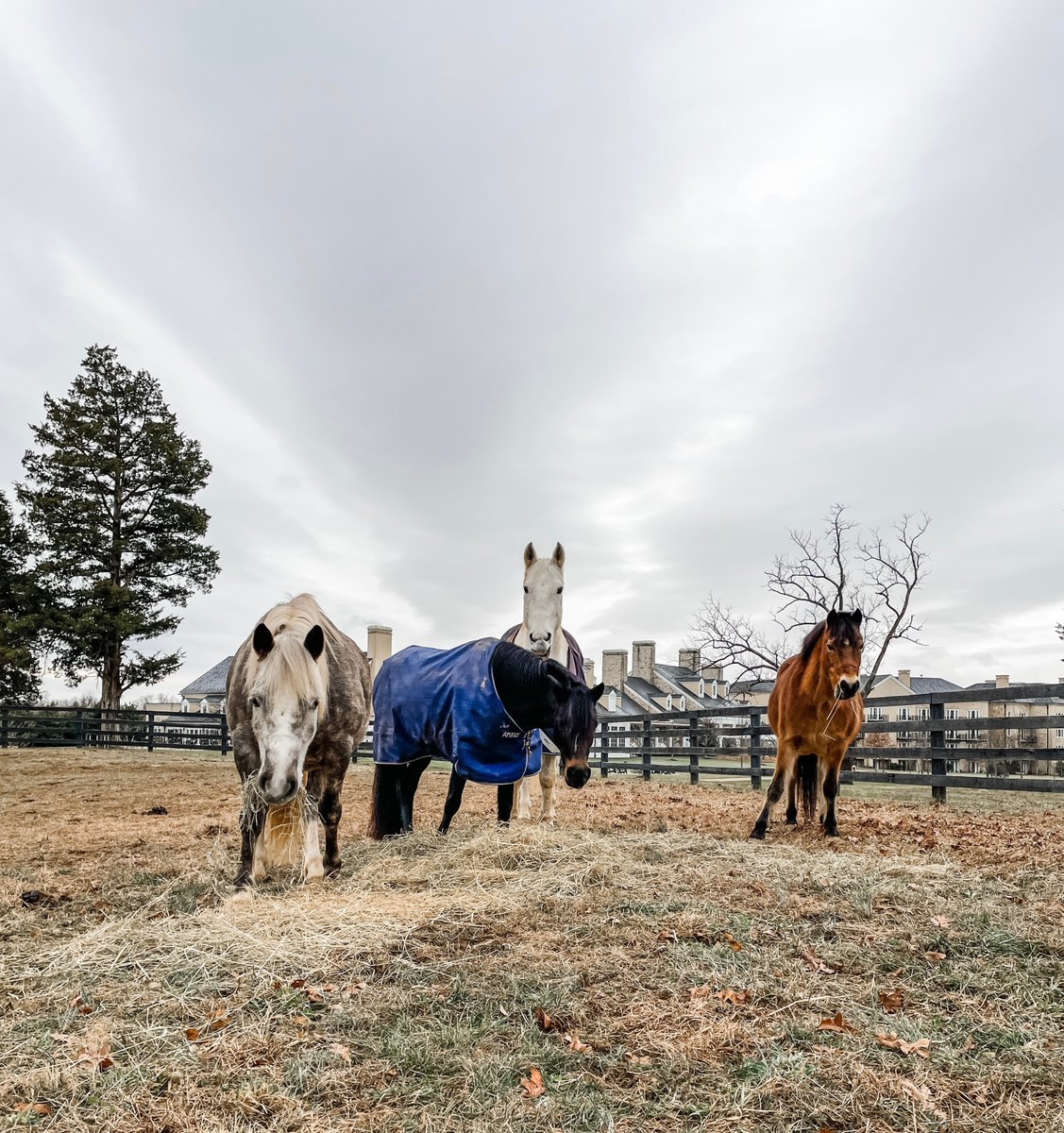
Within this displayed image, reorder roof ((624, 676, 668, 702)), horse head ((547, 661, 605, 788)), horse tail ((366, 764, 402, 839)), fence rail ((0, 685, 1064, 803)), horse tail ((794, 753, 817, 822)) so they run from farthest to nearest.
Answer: roof ((624, 676, 668, 702))
fence rail ((0, 685, 1064, 803))
horse tail ((794, 753, 817, 822))
horse tail ((366, 764, 402, 839))
horse head ((547, 661, 605, 788))

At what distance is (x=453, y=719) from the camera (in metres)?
5.82

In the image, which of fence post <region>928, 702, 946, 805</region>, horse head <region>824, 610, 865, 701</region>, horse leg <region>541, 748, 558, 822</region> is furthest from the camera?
fence post <region>928, 702, 946, 805</region>

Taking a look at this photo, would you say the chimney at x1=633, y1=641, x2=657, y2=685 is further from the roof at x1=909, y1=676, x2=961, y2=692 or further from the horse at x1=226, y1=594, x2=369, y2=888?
the horse at x1=226, y1=594, x2=369, y2=888

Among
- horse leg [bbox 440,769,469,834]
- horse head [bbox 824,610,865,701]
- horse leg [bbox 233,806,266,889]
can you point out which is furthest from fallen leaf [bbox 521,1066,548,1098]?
horse head [bbox 824,610,865,701]

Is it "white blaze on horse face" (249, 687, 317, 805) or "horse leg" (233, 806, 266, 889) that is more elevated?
"white blaze on horse face" (249, 687, 317, 805)

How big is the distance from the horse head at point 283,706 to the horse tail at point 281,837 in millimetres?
588

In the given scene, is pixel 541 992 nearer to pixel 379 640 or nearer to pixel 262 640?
pixel 262 640

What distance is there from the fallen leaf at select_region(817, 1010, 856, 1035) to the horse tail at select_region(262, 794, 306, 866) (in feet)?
10.5

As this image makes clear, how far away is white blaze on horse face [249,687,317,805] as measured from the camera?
4062 millimetres

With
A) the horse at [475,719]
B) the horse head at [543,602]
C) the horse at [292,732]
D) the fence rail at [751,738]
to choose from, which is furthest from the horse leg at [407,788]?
the fence rail at [751,738]

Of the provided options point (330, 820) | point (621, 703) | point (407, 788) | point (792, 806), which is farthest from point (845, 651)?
point (621, 703)

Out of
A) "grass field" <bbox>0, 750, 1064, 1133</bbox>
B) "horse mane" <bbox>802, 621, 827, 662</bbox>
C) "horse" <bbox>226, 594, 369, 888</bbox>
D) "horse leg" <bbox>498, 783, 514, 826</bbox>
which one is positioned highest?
"horse mane" <bbox>802, 621, 827, 662</bbox>

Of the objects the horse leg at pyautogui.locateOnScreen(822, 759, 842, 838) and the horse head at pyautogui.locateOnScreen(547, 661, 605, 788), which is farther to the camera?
the horse leg at pyautogui.locateOnScreen(822, 759, 842, 838)

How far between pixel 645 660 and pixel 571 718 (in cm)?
4604
